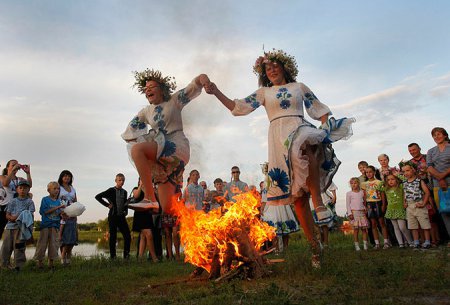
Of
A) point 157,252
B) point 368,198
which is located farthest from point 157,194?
point 368,198

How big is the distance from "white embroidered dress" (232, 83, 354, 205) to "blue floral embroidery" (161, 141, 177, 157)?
991 mm

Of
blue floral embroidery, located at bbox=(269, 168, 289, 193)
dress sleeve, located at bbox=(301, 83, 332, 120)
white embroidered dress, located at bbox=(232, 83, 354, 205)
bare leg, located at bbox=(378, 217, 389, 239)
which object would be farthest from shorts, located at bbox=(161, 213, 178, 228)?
dress sleeve, located at bbox=(301, 83, 332, 120)

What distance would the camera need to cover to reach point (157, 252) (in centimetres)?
978

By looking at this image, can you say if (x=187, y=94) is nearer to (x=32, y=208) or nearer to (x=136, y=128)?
(x=136, y=128)

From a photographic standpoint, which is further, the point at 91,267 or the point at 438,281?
the point at 91,267

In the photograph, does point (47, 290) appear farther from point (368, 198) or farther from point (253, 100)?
point (368, 198)

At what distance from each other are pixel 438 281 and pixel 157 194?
3.62 m

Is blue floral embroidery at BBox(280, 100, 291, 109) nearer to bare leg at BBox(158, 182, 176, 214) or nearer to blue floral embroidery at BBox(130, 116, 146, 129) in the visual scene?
bare leg at BBox(158, 182, 176, 214)

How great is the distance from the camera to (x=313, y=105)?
Result: 5723mm

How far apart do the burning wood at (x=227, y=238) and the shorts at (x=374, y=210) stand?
14.5 ft

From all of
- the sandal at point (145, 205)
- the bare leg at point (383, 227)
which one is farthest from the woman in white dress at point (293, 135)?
the bare leg at point (383, 227)

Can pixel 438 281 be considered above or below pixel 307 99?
below

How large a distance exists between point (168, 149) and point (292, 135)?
1.67 m

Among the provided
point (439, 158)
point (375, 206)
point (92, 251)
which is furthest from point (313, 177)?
point (92, 251)
